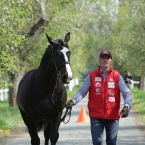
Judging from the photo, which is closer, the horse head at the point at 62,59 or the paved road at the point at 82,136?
the horse head at the point at 62,59

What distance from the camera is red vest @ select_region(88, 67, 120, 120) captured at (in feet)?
28.8

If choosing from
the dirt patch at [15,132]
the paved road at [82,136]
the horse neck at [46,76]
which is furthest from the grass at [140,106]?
the horse neck at [46,76]

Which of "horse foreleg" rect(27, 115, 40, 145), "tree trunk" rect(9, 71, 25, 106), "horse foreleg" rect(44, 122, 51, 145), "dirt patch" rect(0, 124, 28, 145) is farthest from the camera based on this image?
"tree trunk" rect(9, 71, 25, 106)

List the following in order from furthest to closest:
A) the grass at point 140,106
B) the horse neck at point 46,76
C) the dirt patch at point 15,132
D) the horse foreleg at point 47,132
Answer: the grass at point 140,106 → the dirt patch at point 15,132 → the horse foreleg at point 47,132 → the horse neck at point 46,76

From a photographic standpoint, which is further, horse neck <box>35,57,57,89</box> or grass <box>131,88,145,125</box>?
grass <box>131,88,145,125</box>

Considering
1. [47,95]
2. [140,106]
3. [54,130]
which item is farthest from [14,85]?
[54,130]

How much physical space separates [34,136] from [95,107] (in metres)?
3.30

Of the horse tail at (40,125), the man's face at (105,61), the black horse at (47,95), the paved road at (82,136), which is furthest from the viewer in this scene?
the paved road at (82,136)

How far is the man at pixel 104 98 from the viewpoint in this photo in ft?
28.8

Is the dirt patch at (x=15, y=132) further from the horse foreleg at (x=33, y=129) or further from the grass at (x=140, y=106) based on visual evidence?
the grass at (x=140, y=106)

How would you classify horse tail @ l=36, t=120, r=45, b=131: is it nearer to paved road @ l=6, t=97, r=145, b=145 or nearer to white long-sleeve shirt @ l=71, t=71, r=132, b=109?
paved road @ l=6, t=97, r=145, b=145

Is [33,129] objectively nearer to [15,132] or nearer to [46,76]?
[46,76]

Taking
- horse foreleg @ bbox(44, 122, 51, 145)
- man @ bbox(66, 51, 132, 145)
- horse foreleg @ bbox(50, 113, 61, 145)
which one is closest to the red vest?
man @ bbox(66, 51, 132, 145)

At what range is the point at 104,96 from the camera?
8781mm
